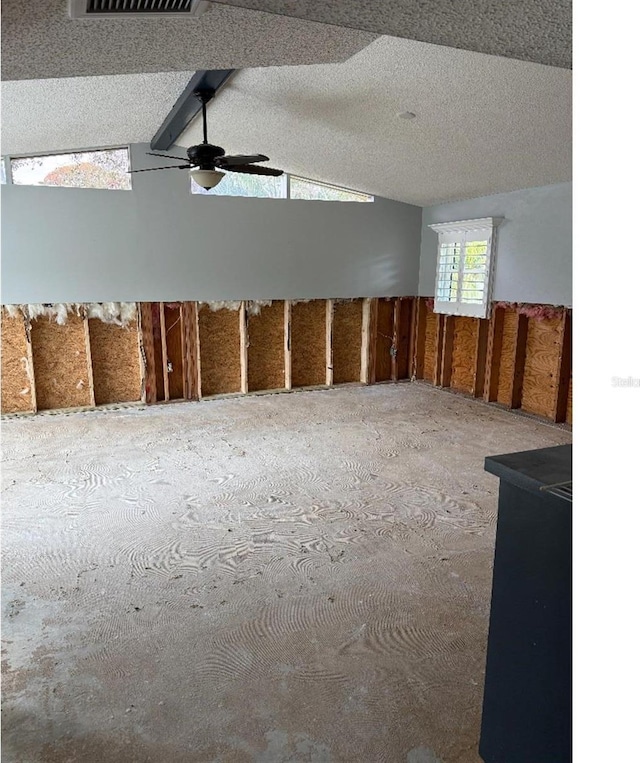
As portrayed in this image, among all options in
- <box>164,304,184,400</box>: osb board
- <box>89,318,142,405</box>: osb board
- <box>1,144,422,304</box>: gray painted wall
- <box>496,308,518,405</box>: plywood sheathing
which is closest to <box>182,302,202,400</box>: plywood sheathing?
<box>164,304,184,400</box>: osb board

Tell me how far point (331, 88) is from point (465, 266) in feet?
11.7

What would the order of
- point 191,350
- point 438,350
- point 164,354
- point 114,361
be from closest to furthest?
point 114,361, point 164,354, point 191,350, point 438,350

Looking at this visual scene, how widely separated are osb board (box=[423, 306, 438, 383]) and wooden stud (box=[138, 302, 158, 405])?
12.7 feet

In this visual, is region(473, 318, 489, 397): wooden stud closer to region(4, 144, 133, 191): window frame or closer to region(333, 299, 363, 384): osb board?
region(333, 299, 363, 384): osb board

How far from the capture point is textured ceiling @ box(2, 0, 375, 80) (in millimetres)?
1336

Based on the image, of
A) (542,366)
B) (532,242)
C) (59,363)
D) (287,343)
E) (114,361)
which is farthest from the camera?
(287,343)

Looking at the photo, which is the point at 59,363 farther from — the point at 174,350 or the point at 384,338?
the point at 384,338

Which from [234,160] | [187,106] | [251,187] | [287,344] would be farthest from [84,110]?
[287,344]

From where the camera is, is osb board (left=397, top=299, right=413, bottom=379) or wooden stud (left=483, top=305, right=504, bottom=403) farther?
osb board (left=397, top=299, right=413, bottom=379)

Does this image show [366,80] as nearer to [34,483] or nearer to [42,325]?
[34,483]

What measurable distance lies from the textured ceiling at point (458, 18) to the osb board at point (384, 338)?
6.22m

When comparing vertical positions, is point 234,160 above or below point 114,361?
above

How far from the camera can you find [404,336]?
7969mm

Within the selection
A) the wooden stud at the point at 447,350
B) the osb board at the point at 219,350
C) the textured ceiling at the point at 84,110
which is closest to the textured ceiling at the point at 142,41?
the textured ceiling at the point at 84,110
